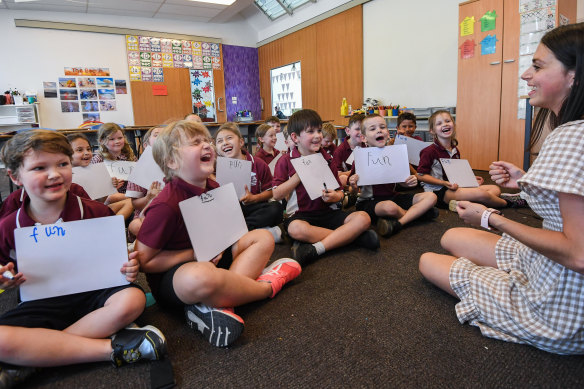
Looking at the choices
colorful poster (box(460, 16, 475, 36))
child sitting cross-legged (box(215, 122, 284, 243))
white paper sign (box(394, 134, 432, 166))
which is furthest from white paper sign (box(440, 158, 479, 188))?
colorful poster (box(460, 16, 475, 36))

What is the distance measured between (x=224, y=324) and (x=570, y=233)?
3.01 feet

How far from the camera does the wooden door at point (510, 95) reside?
360 cm

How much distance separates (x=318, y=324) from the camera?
1.16 metres

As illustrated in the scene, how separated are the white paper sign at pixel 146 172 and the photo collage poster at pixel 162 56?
18.6 feet

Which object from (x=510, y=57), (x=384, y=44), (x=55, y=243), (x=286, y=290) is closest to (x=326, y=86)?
(x=384, y=44)

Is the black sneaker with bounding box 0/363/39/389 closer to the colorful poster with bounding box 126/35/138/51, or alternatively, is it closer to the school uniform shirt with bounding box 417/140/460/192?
the school uniform shirt with bounding box 417/140/460/192

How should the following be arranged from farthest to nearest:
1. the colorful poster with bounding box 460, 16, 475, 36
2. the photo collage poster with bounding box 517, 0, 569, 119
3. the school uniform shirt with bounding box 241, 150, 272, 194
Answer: the colorful poster with bounding box 460, 16, 475, 36 → the photo collage poster with bounding box 517, 0, 569, 119 → the school uniform shirt with bounding box 241, 150, 272, 194

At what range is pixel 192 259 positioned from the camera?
123 cm

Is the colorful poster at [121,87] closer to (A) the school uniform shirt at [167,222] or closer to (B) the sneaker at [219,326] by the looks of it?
(A) the school uniform shirt at [167,222]

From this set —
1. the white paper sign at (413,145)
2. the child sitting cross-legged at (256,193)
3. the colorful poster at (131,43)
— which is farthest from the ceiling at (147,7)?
the child sitting cross-legged at (256,193)

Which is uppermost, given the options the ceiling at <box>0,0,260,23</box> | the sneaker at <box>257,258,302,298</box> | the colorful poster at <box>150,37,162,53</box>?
the ceiling at <box>0,0,260,23</box>

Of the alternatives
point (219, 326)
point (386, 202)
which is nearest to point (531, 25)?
point (386, 202)

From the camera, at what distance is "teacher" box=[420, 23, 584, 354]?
0.79 m

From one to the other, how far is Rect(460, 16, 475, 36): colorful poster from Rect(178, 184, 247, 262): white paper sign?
3.87 metres
